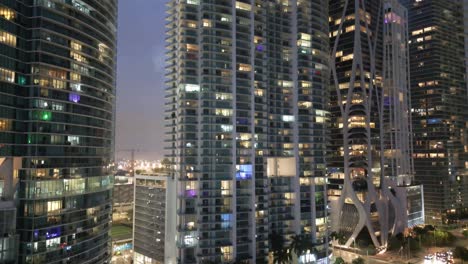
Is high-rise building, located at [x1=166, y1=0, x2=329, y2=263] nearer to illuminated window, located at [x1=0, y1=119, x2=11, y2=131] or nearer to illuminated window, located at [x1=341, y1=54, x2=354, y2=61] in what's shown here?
illuminated window, located at [x1=341, y1=54, x2=354, y2=61]

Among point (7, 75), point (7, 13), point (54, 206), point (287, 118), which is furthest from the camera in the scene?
point (287, 118)

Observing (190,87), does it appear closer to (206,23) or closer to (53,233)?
(206,23)

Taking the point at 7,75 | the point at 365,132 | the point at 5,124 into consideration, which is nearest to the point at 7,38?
the point at 7,75

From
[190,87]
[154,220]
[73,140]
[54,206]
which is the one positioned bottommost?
[154,220]

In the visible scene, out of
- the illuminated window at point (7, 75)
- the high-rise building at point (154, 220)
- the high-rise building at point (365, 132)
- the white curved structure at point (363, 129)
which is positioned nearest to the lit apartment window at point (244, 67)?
the high-rise building at point (154, 220)

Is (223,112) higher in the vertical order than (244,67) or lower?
lower

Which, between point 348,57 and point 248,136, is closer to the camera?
point 248,136

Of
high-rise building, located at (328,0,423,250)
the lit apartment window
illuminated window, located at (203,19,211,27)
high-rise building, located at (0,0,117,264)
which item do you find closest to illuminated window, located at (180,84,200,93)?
the lit apartment window

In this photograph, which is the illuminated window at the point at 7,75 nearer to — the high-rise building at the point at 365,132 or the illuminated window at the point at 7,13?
the illuminated window at the point at 7,13
